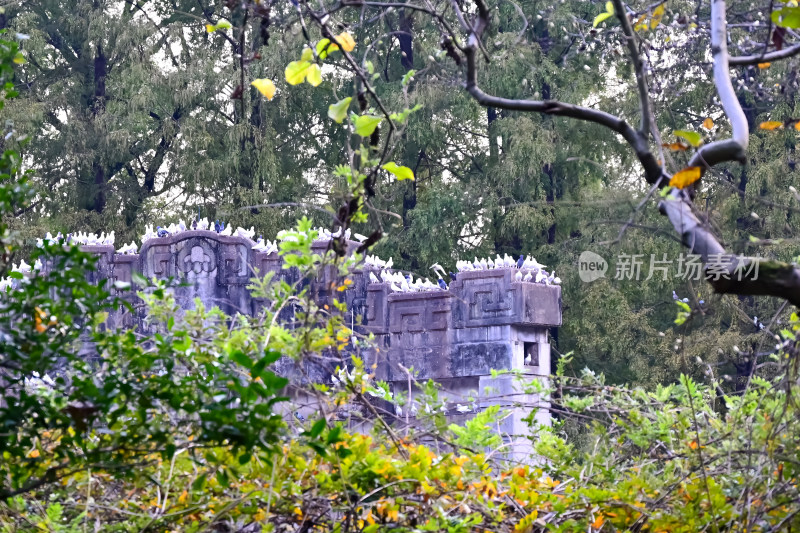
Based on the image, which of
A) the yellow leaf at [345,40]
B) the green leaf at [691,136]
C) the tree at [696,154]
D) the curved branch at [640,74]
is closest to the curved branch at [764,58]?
the tree at [696,154]

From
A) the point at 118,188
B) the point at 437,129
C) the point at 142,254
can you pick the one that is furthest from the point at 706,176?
the point at 118,188

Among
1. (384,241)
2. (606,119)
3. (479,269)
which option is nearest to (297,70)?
(606,119)

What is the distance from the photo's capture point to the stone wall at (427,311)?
7707 mm

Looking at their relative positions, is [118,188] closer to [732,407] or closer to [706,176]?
[706,176]

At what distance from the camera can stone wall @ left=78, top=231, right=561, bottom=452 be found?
25.3 ft

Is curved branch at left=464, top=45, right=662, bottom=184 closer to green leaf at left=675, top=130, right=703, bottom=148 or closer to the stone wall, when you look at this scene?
Result: green leaf at left=675, top=130, right=703, bottom=148

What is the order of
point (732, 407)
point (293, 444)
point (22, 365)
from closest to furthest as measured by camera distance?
point (22, 365)
point (293, 444)
point (732, 407)

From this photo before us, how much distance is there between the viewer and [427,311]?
26.2 ft

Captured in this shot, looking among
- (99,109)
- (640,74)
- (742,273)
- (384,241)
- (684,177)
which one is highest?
(99,109)

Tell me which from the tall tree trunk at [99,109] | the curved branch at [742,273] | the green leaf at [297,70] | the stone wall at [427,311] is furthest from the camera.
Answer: the tall tree trunk at [99,109]

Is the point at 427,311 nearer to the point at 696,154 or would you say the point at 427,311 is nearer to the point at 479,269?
the point at 479,269

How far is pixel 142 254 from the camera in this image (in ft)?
28.1

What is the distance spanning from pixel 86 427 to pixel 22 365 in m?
0.19

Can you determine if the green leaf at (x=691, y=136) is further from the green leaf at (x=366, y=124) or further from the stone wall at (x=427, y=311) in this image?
the stone wall at (x=427, y=311)
